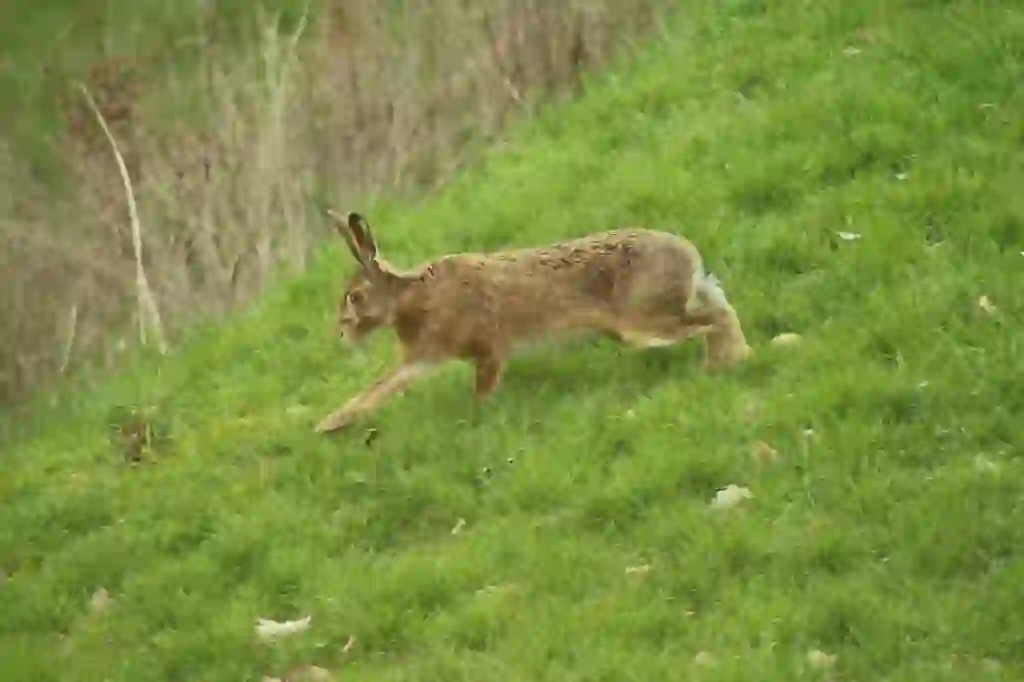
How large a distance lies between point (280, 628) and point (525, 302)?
206 cm

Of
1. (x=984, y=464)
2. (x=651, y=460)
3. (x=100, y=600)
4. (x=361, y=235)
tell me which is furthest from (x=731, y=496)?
(x=100, y=600)

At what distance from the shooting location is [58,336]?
16.5 metres

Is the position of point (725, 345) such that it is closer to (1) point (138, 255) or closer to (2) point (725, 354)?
(2) point (725, 354)

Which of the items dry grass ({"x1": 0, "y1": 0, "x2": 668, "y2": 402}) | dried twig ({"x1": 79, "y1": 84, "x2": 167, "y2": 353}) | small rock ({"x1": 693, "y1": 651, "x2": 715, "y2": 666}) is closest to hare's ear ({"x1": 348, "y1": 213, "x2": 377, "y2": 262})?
small rock ({"x1": 693, "y1": 651, "x2": 715, "y2": 666})

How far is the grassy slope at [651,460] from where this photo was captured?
5.95 metres

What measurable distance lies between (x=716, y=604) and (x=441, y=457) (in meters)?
2.03

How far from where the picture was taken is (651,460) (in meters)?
7.05

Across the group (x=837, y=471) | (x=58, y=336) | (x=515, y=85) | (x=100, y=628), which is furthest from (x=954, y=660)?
(x=58, y=336)

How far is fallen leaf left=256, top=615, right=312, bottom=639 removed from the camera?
6680mm

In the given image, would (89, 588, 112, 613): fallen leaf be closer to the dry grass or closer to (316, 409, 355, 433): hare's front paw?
(316, 409, 355, 433): hare's front paw

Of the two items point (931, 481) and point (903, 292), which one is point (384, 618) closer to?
point (931, 481)

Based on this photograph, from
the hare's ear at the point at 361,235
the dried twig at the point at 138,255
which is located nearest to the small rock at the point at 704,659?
the hare's ear at the point at 361,235

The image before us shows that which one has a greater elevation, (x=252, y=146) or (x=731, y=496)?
(x=731, y=496)

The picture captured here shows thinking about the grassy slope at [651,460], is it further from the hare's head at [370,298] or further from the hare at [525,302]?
the hare's head at [370,298]
